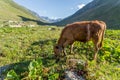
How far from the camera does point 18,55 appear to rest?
21172 mm

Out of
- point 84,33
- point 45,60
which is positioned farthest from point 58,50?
point 84,33

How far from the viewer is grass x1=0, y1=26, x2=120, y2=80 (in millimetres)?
15930

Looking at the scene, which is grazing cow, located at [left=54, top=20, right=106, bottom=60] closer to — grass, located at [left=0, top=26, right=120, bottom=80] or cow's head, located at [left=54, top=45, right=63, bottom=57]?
cow's head, located at [left=54, top=45, right=63, bottom=57]

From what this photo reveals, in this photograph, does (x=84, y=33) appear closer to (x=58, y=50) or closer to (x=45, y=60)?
(x=58, y=50)

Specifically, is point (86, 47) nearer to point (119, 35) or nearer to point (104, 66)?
point (104, 66)

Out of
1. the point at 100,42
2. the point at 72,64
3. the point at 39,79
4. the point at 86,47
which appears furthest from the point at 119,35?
the point at 39,79

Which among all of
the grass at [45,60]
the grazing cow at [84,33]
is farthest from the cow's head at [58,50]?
the grass at [45,60]

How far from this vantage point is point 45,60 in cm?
1825

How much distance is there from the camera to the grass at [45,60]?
1593cm

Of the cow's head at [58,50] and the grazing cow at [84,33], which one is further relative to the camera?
the cow's head at [58,50]

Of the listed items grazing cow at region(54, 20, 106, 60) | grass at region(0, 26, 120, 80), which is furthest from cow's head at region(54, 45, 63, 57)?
grass at region(0, 26, 120, 80)

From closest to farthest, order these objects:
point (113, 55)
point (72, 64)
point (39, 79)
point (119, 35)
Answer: point (39, 79), point (72, 64), point (113, 55), point (119, 35)

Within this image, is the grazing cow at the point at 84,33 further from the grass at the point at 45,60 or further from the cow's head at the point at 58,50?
the grass at the point at 45,60

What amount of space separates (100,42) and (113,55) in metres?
1.98
